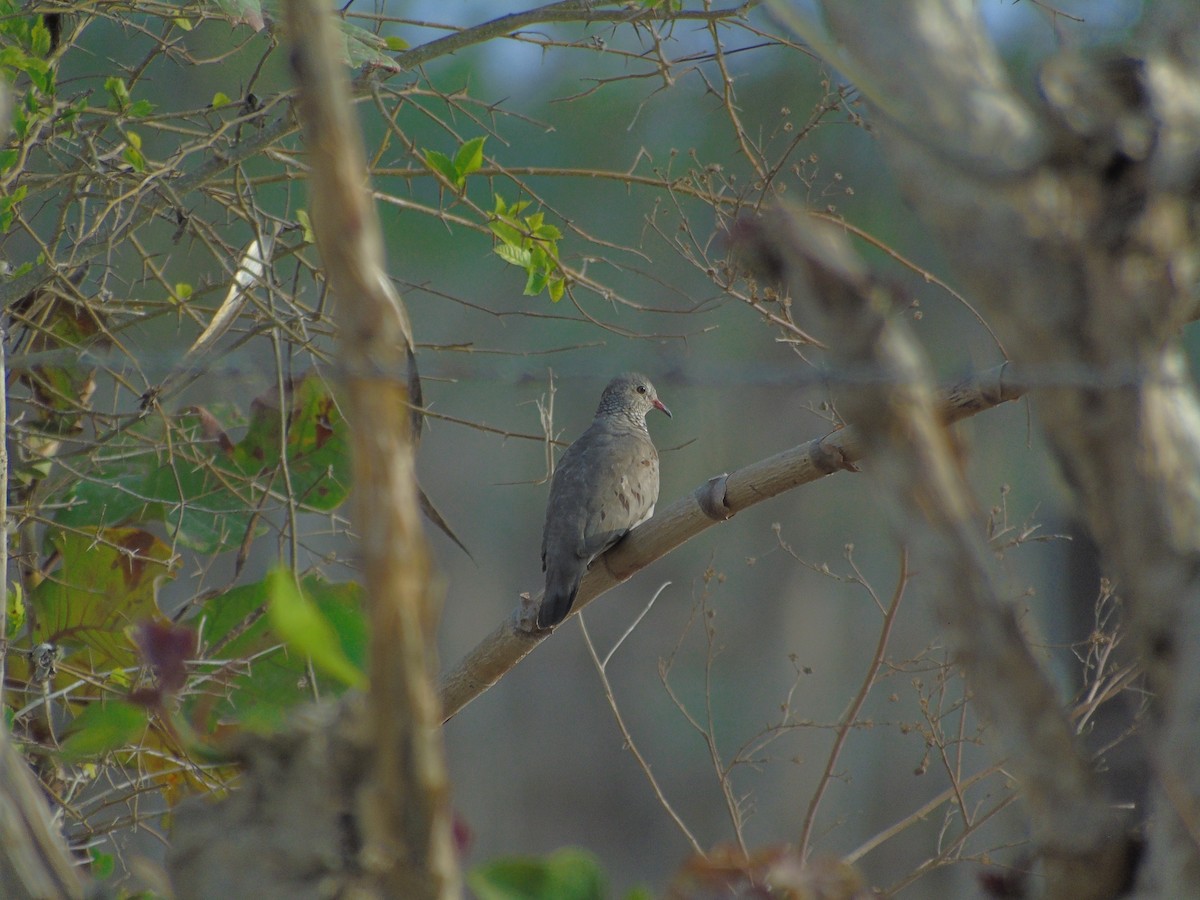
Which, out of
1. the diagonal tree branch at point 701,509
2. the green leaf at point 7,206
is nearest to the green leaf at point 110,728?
the diagonal tree branch at point 701,509

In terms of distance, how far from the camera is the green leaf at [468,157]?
83.4 inches

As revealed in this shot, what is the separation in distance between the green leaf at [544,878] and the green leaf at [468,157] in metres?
1.54

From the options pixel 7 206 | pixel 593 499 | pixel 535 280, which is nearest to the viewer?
pixel 7 206

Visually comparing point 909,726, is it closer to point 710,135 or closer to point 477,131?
point 477,131

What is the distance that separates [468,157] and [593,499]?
1.21 metres

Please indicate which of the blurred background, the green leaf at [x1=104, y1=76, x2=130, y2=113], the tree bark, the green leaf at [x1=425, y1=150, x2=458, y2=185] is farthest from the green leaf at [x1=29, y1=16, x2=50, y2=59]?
the blurred background

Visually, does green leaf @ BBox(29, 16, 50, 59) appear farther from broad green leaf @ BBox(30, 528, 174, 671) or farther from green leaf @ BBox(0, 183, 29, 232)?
broad green leaf @ BBox(30, 528, 174, 671)

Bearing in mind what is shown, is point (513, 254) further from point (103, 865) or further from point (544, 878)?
point (544, 878)

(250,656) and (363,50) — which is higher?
(363,50)

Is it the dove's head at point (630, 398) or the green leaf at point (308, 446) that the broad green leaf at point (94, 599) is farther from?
the dove's head at point (630, 398)

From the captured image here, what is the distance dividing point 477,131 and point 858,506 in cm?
586

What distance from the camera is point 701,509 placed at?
2.15m

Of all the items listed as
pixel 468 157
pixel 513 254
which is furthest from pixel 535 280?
pixel 468 157

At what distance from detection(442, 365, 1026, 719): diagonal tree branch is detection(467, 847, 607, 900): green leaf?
3.09ft
